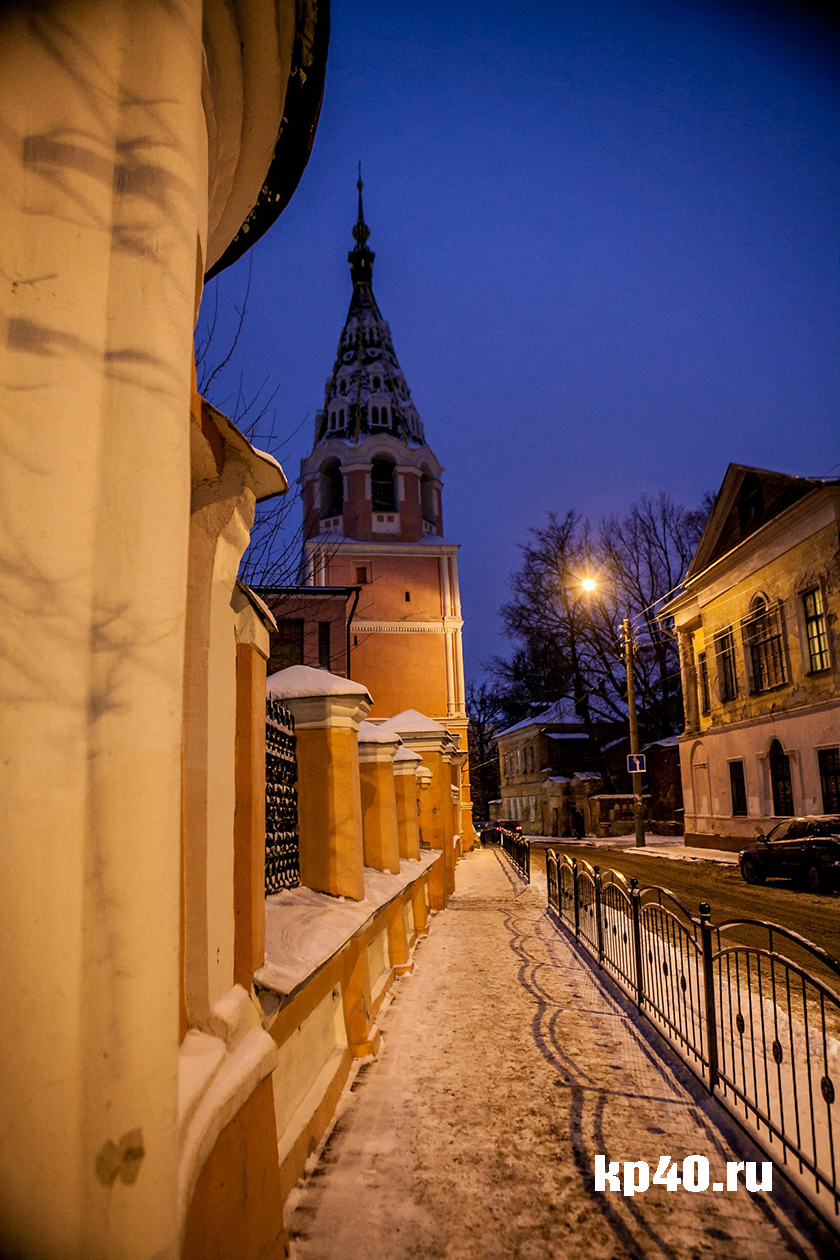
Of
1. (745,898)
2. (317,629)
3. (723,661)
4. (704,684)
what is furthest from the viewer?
(317,629)

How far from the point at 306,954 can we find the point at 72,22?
11.7 ft

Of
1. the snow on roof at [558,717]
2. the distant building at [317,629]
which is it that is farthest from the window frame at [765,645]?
the snow on roof at [558,717]

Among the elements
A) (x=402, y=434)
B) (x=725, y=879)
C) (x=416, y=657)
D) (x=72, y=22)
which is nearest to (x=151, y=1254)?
(x=72, y=22)

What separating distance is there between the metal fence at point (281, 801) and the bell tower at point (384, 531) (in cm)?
2373

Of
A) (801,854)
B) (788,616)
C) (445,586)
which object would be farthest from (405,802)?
(445,586)

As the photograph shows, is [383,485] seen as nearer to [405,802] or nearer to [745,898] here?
[745,898]

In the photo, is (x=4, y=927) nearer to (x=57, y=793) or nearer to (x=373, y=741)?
(x=57, y=793)

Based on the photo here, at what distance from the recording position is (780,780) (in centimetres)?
1989

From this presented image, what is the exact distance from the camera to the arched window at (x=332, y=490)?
114 feet

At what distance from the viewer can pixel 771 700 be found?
66.2 ft

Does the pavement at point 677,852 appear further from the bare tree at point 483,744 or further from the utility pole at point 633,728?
the bare tree at point 483,744

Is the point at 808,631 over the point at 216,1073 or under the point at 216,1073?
over

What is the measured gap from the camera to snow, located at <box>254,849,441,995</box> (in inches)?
122

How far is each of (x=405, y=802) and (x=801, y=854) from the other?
7742 mm
